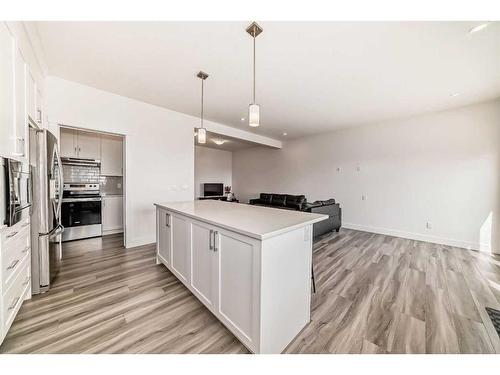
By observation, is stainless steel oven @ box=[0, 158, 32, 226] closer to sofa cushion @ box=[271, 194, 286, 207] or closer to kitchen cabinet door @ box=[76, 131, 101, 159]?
kitchen cabinet door @ box=[76, 131, 101, 159]

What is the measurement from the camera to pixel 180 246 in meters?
2.22

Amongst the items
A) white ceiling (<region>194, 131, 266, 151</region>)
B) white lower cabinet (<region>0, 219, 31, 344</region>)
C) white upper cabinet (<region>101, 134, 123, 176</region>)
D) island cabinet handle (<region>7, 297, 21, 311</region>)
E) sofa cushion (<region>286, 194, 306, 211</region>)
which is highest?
white ceiling (<region>194, 131, 266, 151</region>)

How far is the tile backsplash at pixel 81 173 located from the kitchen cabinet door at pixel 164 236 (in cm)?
258

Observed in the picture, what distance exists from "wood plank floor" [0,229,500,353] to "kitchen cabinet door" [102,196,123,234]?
1.41 meters

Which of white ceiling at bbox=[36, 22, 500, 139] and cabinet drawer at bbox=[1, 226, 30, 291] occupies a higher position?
white ceiling at bbox=[36, 22, 500, 139]

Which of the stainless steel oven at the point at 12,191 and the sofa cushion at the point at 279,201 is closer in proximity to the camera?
the stainless steel oven at the point at 12,191

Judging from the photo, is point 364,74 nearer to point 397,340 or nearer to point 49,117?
point 397,340

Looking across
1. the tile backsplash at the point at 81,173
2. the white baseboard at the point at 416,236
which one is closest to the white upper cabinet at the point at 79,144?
the tile backsplash at the point at 81,173

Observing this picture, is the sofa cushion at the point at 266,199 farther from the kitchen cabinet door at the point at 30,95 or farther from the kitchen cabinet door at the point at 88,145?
the kitchen cabinet door at the point at 30,95

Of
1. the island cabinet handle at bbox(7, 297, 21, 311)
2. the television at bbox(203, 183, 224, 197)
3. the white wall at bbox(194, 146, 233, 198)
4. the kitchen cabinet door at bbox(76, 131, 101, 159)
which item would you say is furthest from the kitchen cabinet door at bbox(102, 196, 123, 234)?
the television at bbox(203, 183, 224, 197)

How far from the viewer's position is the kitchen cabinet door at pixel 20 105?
1.51m

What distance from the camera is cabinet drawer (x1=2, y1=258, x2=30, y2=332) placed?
1359 millimetres

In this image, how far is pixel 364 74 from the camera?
2576 mm

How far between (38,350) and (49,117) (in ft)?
9.39
